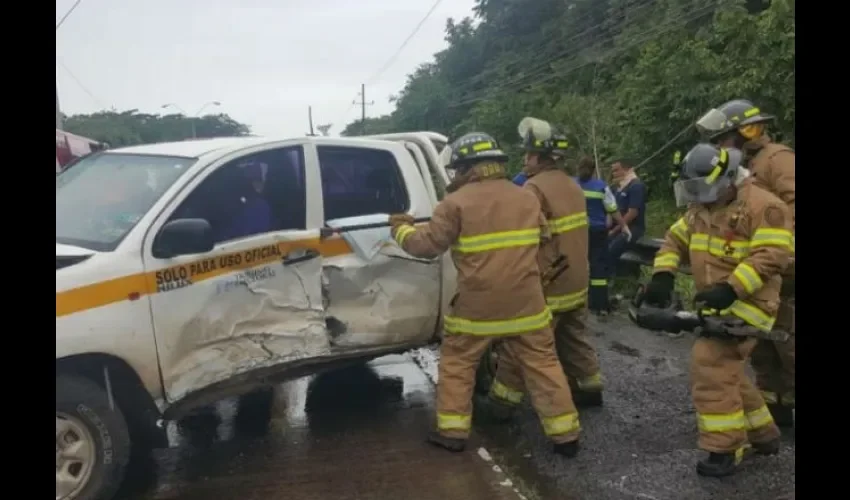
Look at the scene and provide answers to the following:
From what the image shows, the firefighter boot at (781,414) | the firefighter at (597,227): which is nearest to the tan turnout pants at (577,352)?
the firefighter boot at (781,414)

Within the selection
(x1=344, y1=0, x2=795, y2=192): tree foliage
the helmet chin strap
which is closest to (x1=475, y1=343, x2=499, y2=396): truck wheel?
the helmet chin strap

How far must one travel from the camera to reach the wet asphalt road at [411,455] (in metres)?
4.43

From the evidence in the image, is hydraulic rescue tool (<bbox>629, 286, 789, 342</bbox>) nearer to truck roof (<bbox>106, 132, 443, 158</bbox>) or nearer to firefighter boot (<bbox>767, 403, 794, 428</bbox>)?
firefighter boot (<bbox>767, 403, 794, 428</bbox>)

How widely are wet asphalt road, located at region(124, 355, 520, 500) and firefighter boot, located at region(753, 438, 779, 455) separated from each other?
1466 mm

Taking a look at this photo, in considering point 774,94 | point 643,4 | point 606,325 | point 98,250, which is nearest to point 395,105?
point 643,4

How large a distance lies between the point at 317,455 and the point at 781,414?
2897mm

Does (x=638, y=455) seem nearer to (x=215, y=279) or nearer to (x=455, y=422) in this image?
(x=455, y=422)

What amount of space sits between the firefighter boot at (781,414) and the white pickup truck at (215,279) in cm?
218

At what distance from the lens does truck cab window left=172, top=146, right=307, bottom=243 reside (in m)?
4.57

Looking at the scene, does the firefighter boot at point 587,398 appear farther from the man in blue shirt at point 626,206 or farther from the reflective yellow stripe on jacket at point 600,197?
the man in blue shirt at point 626,206

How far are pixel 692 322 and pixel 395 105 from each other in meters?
62.4

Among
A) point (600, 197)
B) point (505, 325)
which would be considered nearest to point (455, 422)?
point (505, 325)

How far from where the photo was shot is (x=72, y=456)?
151 inches
